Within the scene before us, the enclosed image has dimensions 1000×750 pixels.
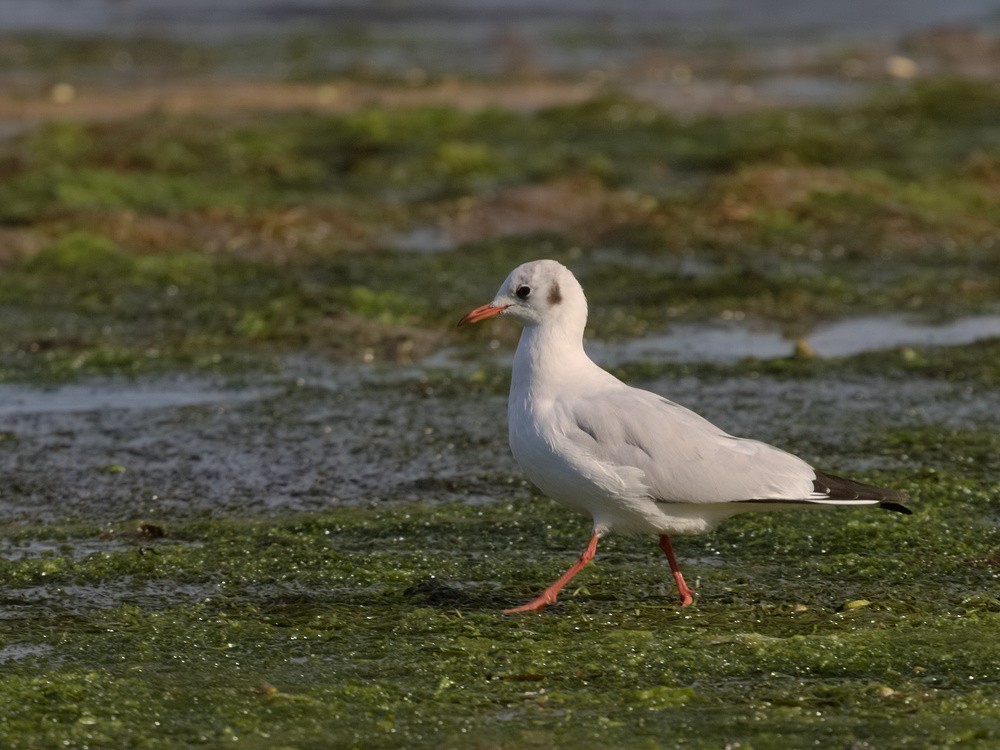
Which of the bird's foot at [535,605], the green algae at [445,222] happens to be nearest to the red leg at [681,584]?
the bird's foot at [535,605]

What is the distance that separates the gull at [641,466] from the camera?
561cm

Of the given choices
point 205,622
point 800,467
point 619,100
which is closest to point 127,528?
point 205,622

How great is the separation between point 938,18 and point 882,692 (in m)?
23.9

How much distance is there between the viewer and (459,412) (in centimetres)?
836

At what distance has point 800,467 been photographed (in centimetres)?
572

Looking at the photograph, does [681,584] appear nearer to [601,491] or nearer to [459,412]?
[601,491]

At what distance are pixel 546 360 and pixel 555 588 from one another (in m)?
0.81

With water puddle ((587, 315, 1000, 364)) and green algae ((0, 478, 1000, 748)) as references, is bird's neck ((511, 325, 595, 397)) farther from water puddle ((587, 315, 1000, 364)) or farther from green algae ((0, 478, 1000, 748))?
water puddle ((587, 315, 1000, 364))

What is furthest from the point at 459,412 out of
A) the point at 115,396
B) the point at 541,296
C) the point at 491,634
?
the point at 491,634

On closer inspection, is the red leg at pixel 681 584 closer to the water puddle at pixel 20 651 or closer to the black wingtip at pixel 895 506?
the black wingtip at pixel 895 506

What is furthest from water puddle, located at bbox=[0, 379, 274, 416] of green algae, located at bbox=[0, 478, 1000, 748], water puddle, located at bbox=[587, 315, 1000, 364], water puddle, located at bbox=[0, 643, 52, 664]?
water puddle, located at bbox=[0, 643, 52, 664]

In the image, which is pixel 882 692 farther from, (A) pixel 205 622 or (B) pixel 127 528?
(B) pixel 127 528

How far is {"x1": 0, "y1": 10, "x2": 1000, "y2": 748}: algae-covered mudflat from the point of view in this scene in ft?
16.0

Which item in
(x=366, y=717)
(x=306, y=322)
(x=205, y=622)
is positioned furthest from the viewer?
(x=306, y=322)
